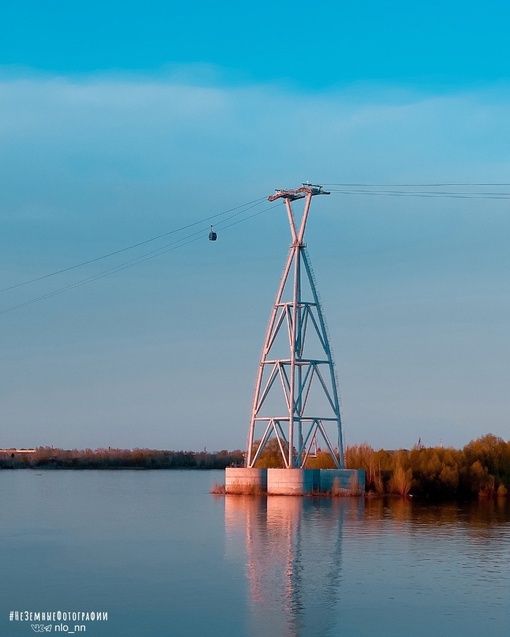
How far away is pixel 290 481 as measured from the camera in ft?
161

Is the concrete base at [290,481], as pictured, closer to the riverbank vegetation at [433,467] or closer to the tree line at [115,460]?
the riverbank vegetation at [433,467]

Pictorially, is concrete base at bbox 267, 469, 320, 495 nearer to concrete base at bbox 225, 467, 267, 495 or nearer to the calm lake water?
concrete base at bbox 225, 467, 267, 495


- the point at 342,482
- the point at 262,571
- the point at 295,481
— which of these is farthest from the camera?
the point at 342,482

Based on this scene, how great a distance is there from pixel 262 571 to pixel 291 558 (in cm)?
254

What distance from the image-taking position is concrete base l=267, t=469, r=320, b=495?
161ft

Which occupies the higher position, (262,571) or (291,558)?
(291,558)

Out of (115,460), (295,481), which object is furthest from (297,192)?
(115,460)

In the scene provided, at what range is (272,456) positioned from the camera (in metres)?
58.9

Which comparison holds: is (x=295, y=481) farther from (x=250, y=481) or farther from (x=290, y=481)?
(x=250, y=481)

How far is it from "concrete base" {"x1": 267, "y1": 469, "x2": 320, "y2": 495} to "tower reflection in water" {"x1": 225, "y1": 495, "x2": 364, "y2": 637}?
556mm

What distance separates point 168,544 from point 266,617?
12490 millimetres

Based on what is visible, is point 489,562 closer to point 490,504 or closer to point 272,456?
point 490,504

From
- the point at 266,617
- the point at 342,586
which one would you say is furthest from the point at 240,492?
the point at 266,617

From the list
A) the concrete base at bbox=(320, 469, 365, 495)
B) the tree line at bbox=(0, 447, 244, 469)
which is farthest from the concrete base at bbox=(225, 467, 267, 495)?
the tree line at bbox=(0, 447, 244, 469)
